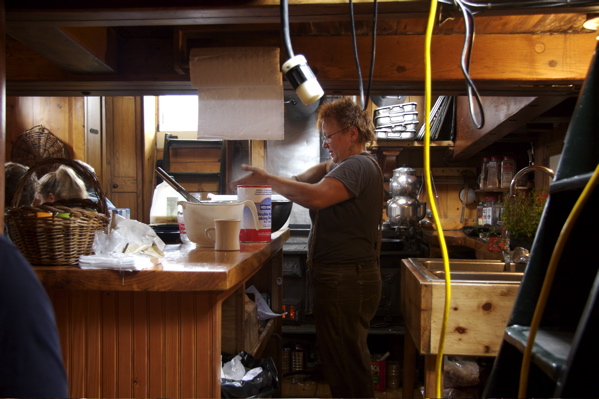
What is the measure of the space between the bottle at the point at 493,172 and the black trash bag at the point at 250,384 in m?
2.92

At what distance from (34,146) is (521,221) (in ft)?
11.8

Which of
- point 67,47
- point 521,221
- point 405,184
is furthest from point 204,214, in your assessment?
point 405,184

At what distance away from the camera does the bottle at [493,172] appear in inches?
155

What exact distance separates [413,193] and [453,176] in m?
0.90

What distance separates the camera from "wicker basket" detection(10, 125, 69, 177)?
3611 mm

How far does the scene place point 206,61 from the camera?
1.56 metres

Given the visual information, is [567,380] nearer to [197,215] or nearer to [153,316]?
[153,316]

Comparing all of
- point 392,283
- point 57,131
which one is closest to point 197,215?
point 392,283

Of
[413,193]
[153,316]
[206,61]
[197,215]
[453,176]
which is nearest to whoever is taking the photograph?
[153,316]

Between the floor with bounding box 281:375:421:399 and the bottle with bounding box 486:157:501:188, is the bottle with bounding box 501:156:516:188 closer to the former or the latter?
the bottle with bounding box 486:157:501:188

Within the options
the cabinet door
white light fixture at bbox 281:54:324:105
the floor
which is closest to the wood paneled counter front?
white light fixture at bbox 281:54:324:105

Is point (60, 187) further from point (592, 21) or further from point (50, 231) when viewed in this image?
point (592, 21)

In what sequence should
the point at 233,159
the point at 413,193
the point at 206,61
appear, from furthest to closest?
the point at 233,159 → the point at 413,193 → the point at 206,61

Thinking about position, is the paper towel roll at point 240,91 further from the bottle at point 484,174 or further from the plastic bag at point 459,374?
the bottle at point 484,174
